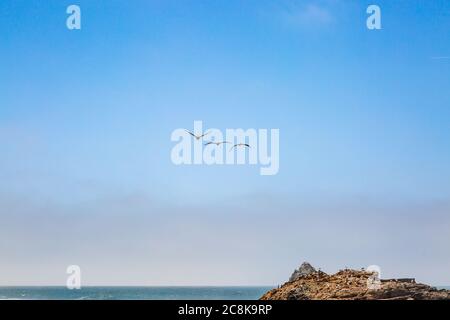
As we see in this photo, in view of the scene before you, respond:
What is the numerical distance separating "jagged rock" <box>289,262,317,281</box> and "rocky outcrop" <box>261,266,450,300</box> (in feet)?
0.12

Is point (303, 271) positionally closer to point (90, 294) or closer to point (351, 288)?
point (351, 288)

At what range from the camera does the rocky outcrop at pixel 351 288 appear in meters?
12.0

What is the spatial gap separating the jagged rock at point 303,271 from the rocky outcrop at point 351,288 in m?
0.04

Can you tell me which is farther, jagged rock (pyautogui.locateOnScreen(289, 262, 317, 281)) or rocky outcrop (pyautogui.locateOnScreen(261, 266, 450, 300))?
jagged rock (pyautogui.locateOnScreen(289, 262, 317, 281))

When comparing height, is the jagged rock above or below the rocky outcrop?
above

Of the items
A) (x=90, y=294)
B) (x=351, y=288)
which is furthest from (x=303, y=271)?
(x=90, y=294)

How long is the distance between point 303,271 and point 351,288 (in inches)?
46.8

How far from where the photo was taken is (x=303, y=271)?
44.3 feet

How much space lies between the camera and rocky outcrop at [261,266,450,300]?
12.0 metres
